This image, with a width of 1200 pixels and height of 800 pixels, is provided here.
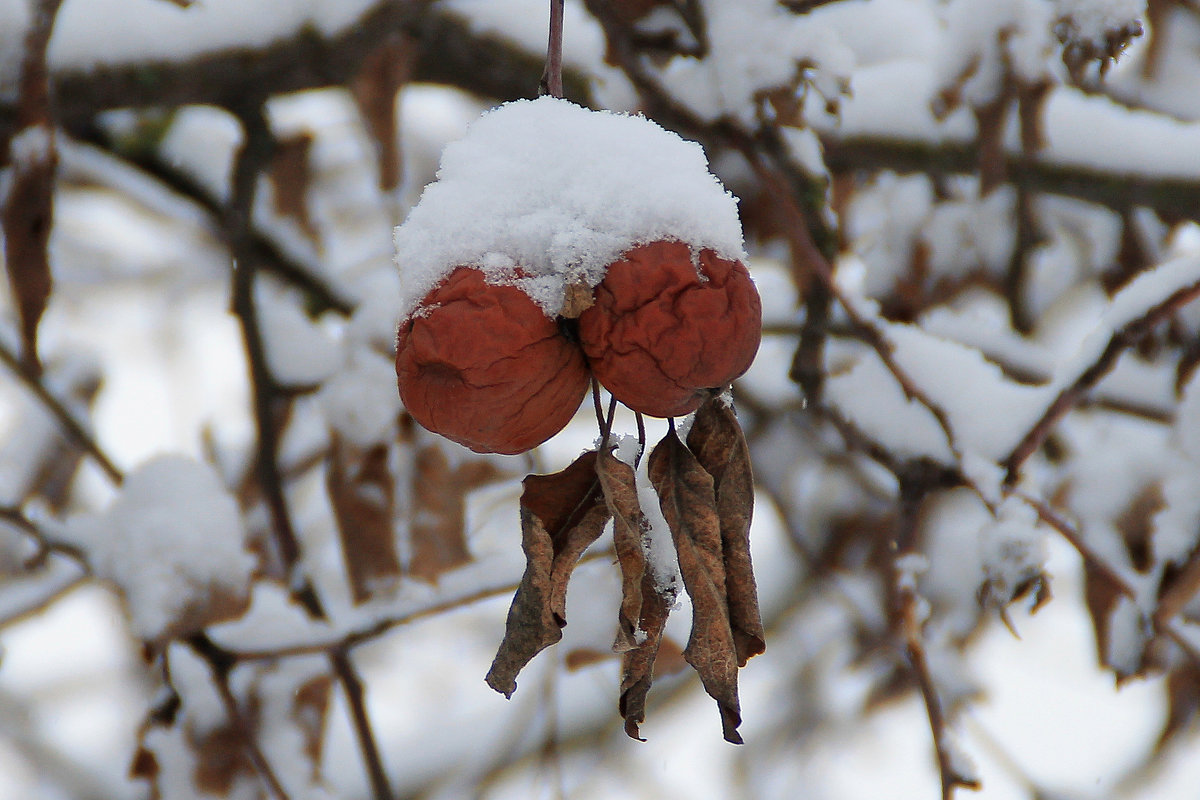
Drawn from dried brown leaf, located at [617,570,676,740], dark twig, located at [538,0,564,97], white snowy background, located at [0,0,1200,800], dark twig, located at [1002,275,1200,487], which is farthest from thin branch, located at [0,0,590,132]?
dried brown leaf, located at [617,570,676,740]

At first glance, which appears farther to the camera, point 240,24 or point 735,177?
point 735,177

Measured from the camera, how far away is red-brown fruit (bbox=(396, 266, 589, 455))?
0.54m

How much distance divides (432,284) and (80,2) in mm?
1049

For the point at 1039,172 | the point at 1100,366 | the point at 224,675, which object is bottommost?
the point at 224,675

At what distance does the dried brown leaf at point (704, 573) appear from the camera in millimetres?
570

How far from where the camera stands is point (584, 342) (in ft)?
1.87

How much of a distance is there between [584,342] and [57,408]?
737 millimetres

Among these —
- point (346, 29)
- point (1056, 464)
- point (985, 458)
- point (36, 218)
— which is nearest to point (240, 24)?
point (346, 29)

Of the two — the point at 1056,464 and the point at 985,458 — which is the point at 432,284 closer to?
the point at 985,458

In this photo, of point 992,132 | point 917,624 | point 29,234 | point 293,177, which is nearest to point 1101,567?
point 917,624

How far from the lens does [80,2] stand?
1288 millimetres

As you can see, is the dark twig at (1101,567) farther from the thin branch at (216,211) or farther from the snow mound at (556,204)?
the thin branch at (216,211)

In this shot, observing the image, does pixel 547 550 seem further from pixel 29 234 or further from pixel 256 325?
pixel 256 325

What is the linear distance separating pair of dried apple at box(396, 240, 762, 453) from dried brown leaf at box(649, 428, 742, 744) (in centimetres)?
6
